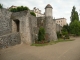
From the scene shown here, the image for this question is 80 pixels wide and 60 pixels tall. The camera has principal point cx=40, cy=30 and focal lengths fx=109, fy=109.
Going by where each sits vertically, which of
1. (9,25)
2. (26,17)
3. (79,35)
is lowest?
(79,35)

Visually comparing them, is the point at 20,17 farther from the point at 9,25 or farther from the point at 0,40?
the point at 0,40

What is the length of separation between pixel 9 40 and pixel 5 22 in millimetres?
3674

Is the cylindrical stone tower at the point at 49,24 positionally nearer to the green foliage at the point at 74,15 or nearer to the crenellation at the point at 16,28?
the crenellation at the point at 16,28

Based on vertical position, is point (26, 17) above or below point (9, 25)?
above


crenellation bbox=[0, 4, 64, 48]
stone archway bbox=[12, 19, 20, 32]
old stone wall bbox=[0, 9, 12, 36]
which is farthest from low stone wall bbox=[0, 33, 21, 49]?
stone archway bbox=[12, 19, 20, 32]

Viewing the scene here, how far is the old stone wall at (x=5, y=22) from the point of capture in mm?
16025

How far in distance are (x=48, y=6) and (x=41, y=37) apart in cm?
736

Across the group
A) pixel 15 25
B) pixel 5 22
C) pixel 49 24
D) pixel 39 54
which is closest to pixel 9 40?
pixel 5 22

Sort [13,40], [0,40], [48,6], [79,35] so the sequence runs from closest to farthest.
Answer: [0,40], [13,40], [48,6], [79,35]

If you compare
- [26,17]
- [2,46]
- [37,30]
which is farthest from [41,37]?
[2,46]

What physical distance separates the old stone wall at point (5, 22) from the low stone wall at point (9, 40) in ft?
5.82

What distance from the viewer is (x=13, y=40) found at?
15336mm

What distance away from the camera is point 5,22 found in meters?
16.8

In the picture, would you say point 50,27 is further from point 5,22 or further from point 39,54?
point 39,54
